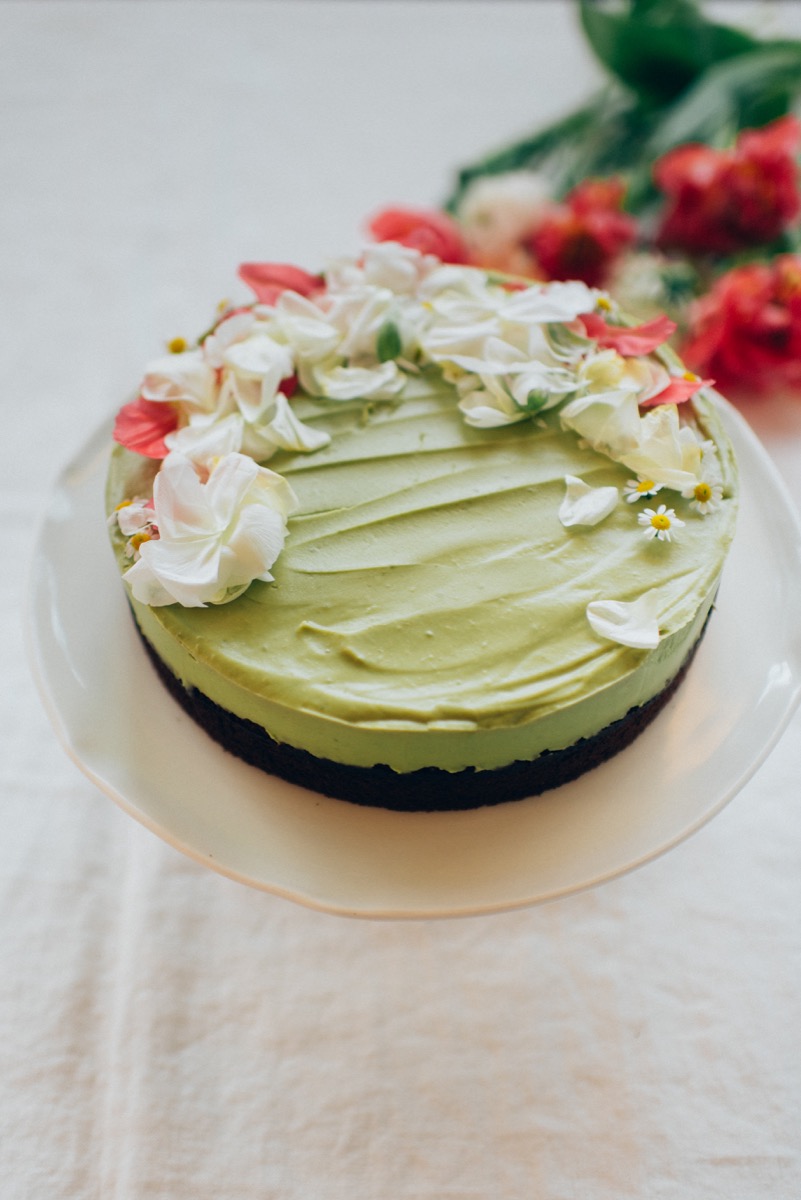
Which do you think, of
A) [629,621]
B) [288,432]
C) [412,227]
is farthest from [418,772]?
[412,227]

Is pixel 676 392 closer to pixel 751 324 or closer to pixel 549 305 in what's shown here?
pixel 549 305

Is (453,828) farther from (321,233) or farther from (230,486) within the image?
(321,233)

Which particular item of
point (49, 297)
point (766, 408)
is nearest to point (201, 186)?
point (49, 297)

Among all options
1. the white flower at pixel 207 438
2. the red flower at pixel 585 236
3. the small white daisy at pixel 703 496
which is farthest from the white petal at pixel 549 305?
the red flower at pixel 585 236

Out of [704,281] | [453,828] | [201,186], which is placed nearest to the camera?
[453,828]

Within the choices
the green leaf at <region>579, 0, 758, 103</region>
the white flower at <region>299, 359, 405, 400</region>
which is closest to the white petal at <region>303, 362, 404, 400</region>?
the white flower at <region>299, 359, 405, 400</region>
